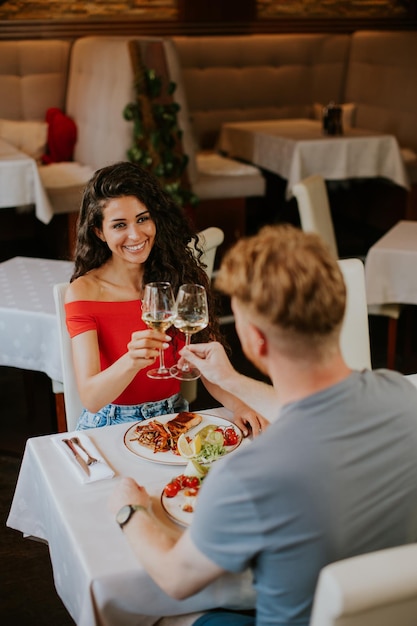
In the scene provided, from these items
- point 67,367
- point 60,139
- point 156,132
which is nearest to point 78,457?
point 67,367

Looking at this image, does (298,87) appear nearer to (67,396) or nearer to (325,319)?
(67,396)

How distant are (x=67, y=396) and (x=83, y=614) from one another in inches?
35.1

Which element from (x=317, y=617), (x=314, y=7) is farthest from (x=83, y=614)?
(x=314, y=7)

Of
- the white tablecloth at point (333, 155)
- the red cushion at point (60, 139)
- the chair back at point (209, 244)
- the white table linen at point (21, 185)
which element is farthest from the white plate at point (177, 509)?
the red cushion at point (60, 139)

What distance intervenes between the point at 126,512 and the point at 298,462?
418 mm

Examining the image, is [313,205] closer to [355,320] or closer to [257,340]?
[355,320]

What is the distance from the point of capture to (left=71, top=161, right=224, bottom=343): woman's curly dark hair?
206 centimetres

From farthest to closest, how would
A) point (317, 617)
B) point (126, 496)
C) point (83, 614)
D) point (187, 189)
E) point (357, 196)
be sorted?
point (357, 196) < point (187, 189) < point (126, 496) < point (83, 614) < point (317, 617)

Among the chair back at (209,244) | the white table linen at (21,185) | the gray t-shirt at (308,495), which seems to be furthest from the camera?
the white table linen at (21,185)

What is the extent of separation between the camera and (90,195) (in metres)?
2.07

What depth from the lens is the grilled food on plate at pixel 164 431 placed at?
1.70m

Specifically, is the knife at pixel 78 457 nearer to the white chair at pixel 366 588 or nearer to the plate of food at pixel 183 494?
the plate of food at pixel 183 494

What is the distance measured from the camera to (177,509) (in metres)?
1.45

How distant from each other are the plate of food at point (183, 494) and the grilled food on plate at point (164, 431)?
124 mm
